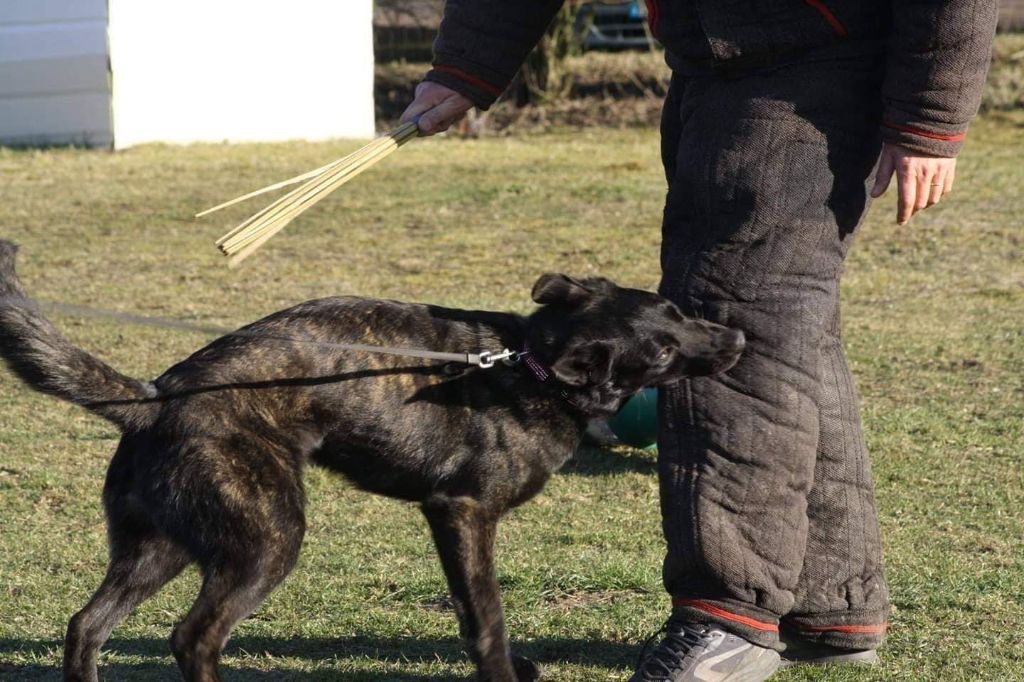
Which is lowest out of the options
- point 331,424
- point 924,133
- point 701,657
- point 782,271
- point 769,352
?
point 701,657

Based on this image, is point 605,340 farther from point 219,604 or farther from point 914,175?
point 219,604

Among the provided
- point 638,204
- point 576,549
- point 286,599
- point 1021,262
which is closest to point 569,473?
point 576,549

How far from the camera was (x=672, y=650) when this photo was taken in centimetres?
340

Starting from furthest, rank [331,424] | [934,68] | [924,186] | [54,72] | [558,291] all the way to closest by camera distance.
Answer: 1. [54,72]
2. [558,291]
3. [331,424]
4. [924,186]
5. [934,68]

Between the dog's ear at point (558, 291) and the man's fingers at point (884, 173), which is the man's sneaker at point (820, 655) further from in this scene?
the man's fingers at point (884, 173)

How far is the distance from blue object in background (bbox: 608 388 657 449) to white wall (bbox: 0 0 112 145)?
9.65 meters

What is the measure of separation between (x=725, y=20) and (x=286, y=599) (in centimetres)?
202

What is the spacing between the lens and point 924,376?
6.70m

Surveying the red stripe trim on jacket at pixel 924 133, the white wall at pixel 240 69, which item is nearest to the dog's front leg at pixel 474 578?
the red stripe trim on jacket at pixel 924 133

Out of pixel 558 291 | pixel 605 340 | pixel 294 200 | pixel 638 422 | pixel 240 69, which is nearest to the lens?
pixel 294 200

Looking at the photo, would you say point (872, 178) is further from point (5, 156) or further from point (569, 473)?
point (5, 156)

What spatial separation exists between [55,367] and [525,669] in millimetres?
1327

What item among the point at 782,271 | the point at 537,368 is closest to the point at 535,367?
the point at 537,368

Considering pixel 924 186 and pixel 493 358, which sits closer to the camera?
pixel 924 186
